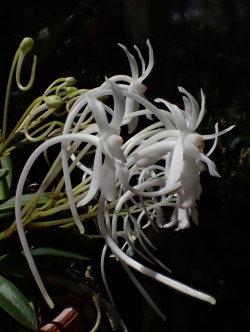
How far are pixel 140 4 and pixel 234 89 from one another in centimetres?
33

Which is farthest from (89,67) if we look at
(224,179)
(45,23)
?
(224,179)

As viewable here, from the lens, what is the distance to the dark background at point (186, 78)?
1160 mm

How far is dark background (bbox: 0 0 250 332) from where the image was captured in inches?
45.7

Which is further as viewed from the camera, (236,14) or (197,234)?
(236,14)

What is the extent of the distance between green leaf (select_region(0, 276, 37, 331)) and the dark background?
57 cm

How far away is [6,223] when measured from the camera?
604 mm

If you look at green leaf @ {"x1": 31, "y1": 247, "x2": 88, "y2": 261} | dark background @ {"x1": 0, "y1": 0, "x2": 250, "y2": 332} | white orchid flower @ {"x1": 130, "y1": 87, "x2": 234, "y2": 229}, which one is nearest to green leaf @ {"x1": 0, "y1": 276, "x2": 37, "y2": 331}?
green leaf @ {"x1": 31, "y1": 247, "x2": 88, "y2": 261}

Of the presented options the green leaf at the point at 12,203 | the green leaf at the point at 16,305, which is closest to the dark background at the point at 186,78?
the green leaf at the point at 12,203

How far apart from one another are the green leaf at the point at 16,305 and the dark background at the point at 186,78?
0.57 meters

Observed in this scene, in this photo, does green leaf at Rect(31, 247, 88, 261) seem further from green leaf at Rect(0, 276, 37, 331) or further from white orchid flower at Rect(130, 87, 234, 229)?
white orchid flower at Rect(130, 87, 234, 229)

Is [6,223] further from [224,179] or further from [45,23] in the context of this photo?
[224,179]

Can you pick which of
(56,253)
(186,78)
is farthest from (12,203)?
(186,78)

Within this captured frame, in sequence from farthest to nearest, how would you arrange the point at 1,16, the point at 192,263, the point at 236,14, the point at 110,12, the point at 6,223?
the point at 236,14, the point at 192,263, the point at 110,12, the point at 1,16, the point at 6,223

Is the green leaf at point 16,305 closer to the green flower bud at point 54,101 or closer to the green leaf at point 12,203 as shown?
the green leaf at point 12,203
